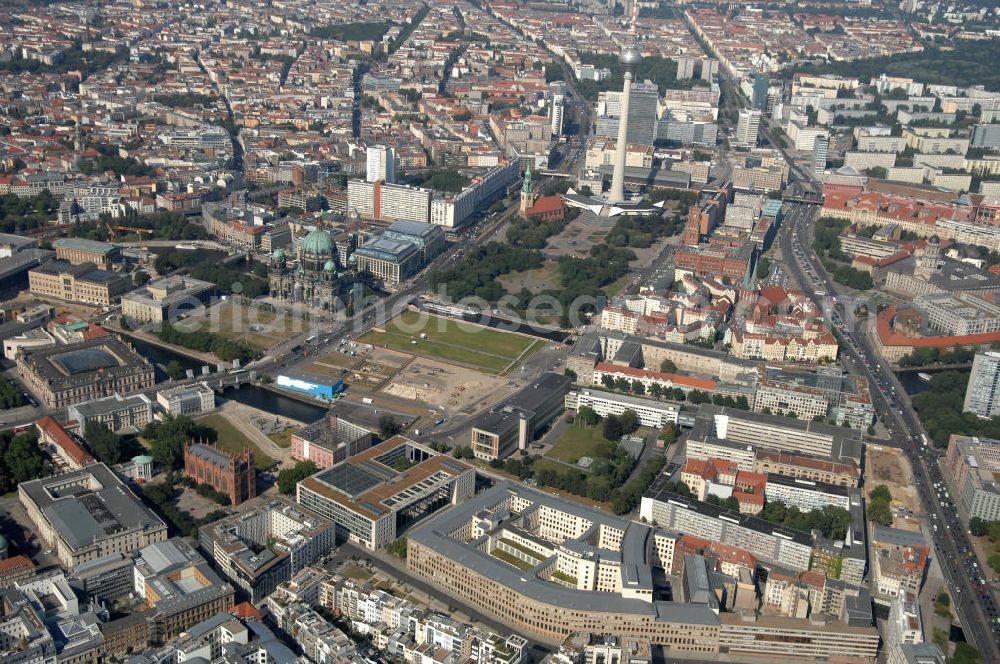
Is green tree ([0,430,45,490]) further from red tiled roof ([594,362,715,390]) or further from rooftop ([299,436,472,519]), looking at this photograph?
red tiled roof ([594,362,715,390])

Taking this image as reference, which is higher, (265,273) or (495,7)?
(495,7)

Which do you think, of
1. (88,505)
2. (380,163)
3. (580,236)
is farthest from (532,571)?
(380,163)

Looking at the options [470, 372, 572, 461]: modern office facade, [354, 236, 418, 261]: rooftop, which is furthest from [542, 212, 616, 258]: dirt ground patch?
[470, 372, 572, 461]: modern office facade

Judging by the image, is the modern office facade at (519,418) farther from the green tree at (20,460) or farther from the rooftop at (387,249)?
the rooftop at (387,249)

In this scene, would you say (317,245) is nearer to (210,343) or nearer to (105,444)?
(210,343)

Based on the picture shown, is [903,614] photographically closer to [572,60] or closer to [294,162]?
[294,162]

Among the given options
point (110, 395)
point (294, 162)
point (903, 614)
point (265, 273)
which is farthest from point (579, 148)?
point (903, 614)

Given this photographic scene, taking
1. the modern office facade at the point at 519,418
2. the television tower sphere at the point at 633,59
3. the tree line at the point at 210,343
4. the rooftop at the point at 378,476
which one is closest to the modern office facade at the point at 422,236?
the tree line at the point at 210,343
